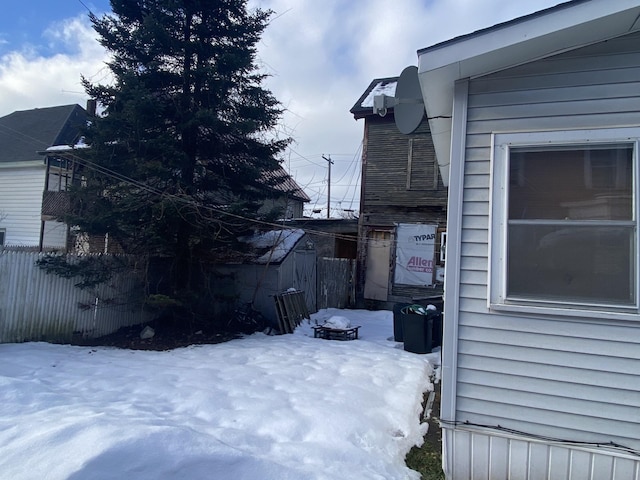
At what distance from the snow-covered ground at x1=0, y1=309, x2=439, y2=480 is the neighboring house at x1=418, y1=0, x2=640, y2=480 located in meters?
1.00

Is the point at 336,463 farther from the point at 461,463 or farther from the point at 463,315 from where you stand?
the point at 463,315

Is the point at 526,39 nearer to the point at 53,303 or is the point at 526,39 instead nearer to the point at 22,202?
the point at 53,303

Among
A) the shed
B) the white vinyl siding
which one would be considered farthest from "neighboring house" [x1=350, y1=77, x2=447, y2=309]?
the white vinyl siding

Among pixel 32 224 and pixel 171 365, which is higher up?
pixel 32 224

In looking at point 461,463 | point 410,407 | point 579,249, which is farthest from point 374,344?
point 579,249

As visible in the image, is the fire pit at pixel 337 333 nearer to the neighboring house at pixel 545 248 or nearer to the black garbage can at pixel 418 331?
the black garbage can at pixel 418 331

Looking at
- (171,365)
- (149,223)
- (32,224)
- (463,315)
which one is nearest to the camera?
(463,315)

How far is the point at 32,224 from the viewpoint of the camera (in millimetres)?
17266

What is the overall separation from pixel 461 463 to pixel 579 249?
6.09ft

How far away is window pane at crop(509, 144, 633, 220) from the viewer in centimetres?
292

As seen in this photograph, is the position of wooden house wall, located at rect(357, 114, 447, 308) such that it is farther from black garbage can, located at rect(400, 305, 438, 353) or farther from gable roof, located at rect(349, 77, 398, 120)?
black garbage can, located at rect(400, 305, 438, 353)

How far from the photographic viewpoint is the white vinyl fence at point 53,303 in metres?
7.24

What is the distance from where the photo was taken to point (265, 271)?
9992 mm

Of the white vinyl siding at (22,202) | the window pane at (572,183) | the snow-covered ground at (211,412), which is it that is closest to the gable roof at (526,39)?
the window pane at (572,183)
